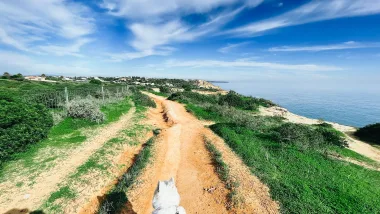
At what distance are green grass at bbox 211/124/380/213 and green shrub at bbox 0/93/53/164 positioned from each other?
387 inches

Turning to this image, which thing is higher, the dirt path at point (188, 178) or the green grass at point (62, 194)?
the dirt path at point (188, 178)

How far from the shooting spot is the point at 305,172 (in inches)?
290

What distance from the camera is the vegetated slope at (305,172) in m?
5.66

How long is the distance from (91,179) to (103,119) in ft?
26.0

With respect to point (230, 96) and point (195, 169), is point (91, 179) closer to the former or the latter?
point (195, 169)

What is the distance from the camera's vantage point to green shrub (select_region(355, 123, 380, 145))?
16.9 m

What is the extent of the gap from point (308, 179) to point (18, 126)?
12160 millimetres

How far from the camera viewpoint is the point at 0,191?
20.5 feet

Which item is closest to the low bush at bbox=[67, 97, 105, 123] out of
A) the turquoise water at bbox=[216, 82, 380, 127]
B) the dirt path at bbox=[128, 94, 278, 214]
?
the dirt path at bbox=[128, 94, 278, 214]

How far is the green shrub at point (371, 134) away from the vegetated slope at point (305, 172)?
8108 millimetres

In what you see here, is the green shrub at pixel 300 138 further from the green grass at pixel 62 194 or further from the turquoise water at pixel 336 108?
the turquoise water at pixel 336 108

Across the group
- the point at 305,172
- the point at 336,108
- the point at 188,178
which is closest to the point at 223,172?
the point at 188,178

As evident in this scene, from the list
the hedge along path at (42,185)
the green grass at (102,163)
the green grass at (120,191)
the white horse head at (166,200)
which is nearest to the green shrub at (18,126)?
the hedge along path at (42,185)

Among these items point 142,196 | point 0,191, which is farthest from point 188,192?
point 0,191
